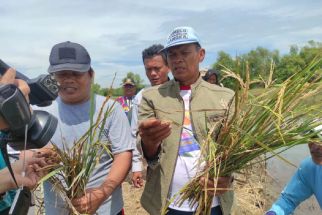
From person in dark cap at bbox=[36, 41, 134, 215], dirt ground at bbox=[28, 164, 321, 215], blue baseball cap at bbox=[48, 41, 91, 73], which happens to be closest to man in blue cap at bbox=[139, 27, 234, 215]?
person in dark cap at bbox=[36, 41, 134, 215]

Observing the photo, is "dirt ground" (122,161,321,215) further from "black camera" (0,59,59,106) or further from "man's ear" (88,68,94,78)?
"black camera" (0,59,59,106)

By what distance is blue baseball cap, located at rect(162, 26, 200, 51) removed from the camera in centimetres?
229

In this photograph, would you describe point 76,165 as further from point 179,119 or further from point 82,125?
point 179,119

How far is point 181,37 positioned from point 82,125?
2.61ft

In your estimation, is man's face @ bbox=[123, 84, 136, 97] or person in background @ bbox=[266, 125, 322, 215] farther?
man's face @ bbox=[123, 84, 136, 97]

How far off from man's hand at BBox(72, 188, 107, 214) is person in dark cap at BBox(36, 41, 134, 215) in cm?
5

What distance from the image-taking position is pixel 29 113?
1.37 metres

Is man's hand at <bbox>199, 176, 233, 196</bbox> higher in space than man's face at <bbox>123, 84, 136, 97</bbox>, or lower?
lower

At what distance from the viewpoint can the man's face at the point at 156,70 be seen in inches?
158

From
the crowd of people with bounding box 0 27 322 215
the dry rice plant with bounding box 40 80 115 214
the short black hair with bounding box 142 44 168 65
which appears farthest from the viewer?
the short black hair with bounding box 142 44 168 65

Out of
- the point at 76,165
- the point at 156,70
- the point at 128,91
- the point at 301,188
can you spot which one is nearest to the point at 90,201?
the point at 76,165

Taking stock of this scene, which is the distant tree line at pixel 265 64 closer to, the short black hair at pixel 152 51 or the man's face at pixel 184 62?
the man's face at pixel 184 62

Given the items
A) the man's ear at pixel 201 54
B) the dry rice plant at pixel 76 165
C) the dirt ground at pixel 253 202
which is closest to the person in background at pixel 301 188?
the dirt ground at pixel 253 202

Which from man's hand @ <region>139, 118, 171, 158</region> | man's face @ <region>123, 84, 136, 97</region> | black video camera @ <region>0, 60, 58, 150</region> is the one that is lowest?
man's face @ <region>123, 84, 136, 97</region>
